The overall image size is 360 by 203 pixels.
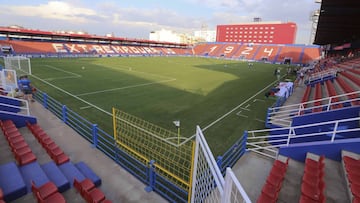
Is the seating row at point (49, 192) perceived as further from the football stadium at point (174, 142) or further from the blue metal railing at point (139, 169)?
the blue metal railing at point (139, 169)

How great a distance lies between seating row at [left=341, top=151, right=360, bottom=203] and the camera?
4469mm

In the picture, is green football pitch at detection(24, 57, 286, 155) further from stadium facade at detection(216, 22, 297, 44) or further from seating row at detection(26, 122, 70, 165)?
stadium facade at detection(216, 22, 297, 44)

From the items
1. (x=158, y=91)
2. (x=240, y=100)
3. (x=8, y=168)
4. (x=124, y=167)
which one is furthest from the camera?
(x=158, y=91)

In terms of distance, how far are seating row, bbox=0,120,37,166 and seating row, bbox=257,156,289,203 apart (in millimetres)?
7320

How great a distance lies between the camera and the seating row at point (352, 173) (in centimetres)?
447

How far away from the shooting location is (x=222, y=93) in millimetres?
19938

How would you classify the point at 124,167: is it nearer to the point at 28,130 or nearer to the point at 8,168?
the point at 8,168

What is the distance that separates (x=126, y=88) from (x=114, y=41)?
5651 cm

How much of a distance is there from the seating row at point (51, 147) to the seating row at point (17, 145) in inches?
21.7

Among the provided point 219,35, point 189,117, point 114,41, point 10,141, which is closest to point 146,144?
point 189,117

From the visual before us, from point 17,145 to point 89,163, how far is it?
271 centimetres

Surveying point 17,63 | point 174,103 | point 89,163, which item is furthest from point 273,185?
point 17,63

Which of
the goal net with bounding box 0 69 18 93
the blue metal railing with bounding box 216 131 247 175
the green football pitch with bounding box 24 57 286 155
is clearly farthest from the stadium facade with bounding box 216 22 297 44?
the goal net with bounding box 0 69 18 93

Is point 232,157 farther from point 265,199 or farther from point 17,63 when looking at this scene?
point 17,63
